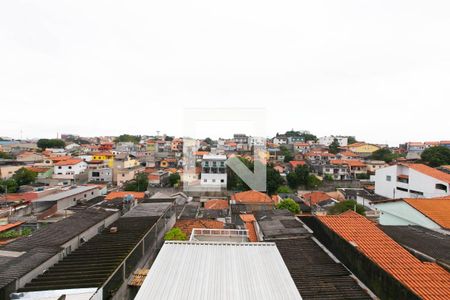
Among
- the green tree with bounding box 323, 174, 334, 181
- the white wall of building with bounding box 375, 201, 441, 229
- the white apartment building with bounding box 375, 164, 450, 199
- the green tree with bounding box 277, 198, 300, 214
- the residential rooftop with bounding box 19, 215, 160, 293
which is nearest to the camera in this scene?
the residential rooftop with bounding box 19, 215, 160, 293

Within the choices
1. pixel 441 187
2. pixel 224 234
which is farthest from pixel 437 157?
pixel 224 234

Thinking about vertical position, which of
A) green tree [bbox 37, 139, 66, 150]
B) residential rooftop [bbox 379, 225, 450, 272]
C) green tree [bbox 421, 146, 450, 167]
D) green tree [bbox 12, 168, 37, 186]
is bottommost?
green tree [bbox 12, 168, 37, 186]

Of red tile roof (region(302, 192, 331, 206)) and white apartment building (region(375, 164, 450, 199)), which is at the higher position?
white apartment building (region(375, 164, 450, 199))

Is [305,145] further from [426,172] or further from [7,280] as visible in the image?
[7,280]

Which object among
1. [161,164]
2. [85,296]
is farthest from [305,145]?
[85,296]

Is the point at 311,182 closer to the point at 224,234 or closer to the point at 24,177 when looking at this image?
the point at 224,234

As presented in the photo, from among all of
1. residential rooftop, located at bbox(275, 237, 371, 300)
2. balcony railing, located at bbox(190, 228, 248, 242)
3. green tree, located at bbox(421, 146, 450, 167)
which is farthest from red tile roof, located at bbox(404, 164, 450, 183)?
balcony railing, located at bbox(190, 228, 248, 242)

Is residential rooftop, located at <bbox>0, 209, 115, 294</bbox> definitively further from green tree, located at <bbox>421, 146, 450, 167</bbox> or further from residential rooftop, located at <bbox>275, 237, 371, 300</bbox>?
green tree, located at <bbox>421, 146, 450, 167</bbox>

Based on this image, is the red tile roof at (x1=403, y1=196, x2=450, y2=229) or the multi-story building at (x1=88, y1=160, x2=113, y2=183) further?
the multi-story building at (x1=88, y1=160, x2=113, y2=183)
